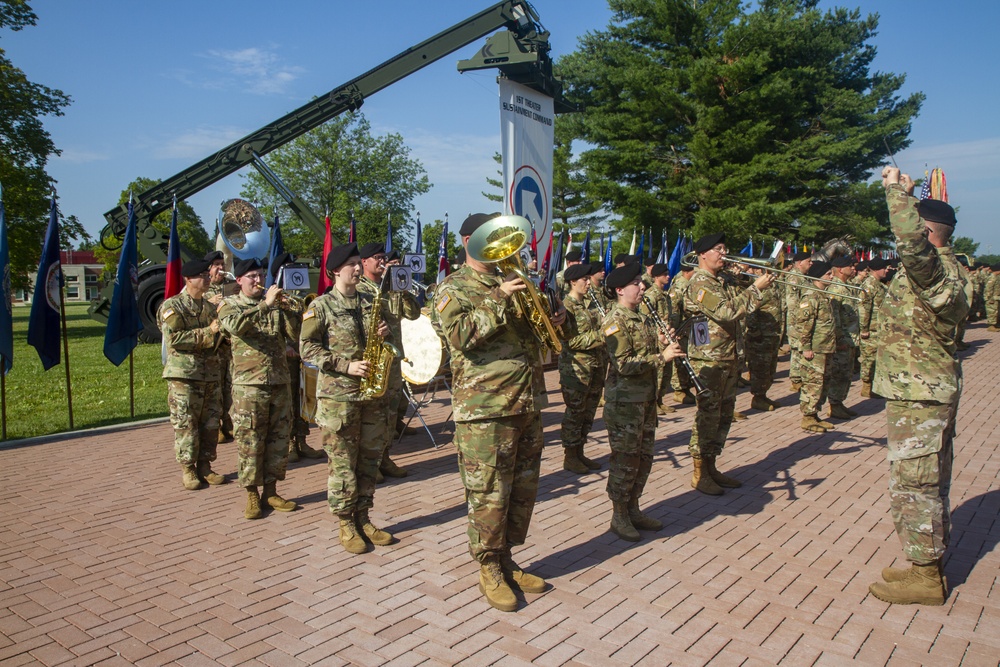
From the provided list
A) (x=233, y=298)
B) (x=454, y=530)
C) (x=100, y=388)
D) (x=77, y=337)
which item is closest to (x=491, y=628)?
(x=454, y=530)

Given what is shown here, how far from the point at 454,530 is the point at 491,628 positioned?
1686mm

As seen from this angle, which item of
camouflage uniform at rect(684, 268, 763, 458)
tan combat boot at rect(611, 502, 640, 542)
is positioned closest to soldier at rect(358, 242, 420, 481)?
tan combat boot at rect(611, 502, 640, 542)

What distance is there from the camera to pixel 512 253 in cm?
419

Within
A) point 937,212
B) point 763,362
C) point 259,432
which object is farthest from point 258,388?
point 763,362

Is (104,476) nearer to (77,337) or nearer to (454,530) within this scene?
(454,530)

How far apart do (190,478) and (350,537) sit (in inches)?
101

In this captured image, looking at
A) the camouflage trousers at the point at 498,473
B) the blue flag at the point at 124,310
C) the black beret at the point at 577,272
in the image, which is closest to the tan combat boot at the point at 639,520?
the camouflage trousers at the point at 498,473

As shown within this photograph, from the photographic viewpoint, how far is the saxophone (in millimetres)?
5410

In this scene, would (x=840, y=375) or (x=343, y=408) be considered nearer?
(x=343, y=408)

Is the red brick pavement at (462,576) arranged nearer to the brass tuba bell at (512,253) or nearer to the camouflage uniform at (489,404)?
the camouflage uniform at (489,404)

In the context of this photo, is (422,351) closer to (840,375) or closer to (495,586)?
(495,586)

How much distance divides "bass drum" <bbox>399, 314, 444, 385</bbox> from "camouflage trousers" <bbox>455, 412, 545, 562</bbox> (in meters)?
3.77

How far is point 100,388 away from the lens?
13.5 metres

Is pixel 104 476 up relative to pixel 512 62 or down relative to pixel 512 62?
down
